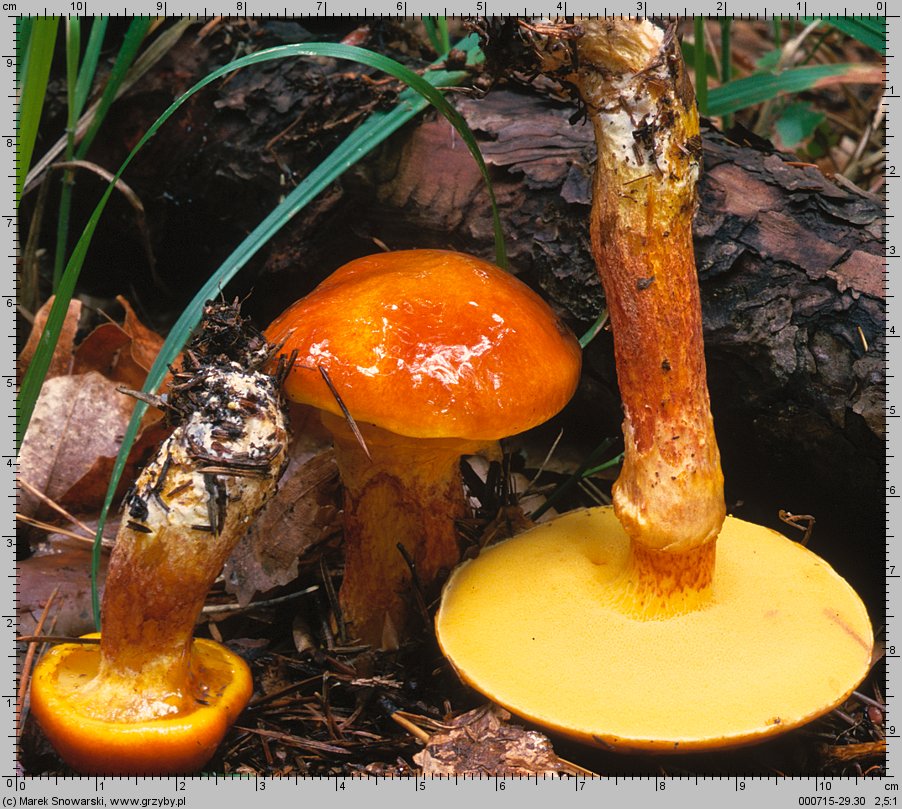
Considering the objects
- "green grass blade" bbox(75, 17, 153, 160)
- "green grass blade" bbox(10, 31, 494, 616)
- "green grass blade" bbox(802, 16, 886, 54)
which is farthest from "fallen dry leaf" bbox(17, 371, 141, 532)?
"green grass blade" bbox(802, 16, 886, 54)

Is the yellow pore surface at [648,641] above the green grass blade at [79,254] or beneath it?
beneath

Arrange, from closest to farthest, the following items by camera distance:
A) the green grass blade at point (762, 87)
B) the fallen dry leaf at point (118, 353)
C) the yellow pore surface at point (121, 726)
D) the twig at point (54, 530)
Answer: the yellow pore surface at point (121, 726) → the twig at point (54, 530) → the fallen dry leaf at point (118, 353) → the green grass blade at point (762, 87)

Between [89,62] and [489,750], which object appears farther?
[89,62]

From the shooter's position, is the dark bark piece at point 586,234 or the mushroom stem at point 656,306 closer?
the mushroom stem at point 656,306

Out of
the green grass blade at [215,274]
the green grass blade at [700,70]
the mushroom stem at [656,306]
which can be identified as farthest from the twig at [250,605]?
the green grass blade at [700,70]

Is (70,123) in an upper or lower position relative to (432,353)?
upper

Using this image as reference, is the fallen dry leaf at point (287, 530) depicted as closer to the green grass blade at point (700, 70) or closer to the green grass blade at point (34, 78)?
the green grass blade at point (34, 78)

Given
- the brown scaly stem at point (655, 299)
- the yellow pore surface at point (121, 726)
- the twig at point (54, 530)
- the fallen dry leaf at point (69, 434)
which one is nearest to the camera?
the yellow pore surface at point (121, 726)

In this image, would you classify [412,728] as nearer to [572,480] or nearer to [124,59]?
[572,480]

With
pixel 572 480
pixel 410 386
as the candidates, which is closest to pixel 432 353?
pixel 410 386
